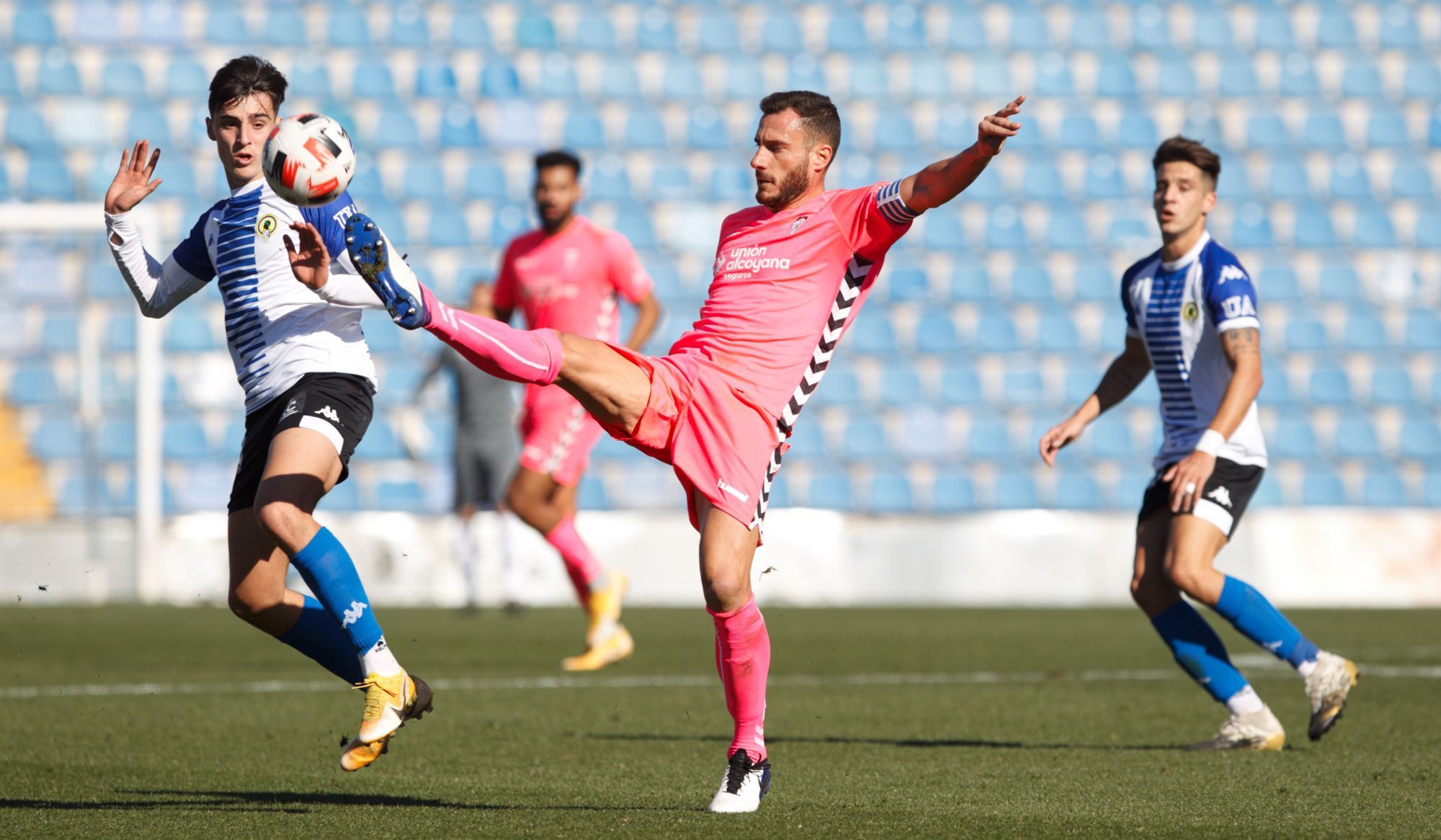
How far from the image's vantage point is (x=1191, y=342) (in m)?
6.09

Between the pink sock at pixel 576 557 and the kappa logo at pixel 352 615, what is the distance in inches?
154

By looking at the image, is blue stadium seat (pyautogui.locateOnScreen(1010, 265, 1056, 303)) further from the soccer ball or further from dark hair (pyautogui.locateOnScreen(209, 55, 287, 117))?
the soccer ball

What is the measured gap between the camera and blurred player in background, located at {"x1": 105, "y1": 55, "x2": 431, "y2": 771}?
4.80m

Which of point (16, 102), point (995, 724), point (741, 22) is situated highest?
point (741, 22)

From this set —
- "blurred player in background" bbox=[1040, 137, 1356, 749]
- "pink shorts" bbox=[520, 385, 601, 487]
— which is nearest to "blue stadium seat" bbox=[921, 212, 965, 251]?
"pink shorts" bbox=[520, 385, 601, 487]

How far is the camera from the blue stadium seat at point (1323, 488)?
15680 millimetres

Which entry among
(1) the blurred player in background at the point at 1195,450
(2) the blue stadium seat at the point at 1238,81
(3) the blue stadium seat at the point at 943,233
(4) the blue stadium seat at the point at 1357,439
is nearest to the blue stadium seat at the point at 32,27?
(3) the blue stadium seat at the point at 943,233

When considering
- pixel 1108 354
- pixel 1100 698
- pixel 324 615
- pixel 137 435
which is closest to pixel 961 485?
pixel 1108 354

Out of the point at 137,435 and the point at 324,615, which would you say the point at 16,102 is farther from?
the point at 324,615

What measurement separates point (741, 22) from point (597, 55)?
1.53m

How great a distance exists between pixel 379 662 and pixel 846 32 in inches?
552

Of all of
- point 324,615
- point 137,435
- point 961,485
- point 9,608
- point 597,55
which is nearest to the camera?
point 324,615

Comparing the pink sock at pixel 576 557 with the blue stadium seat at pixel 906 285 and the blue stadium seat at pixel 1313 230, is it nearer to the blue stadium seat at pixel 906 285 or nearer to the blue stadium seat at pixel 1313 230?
the blue stadium seat at pixel 906 285

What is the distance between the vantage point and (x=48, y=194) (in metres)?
16.1
